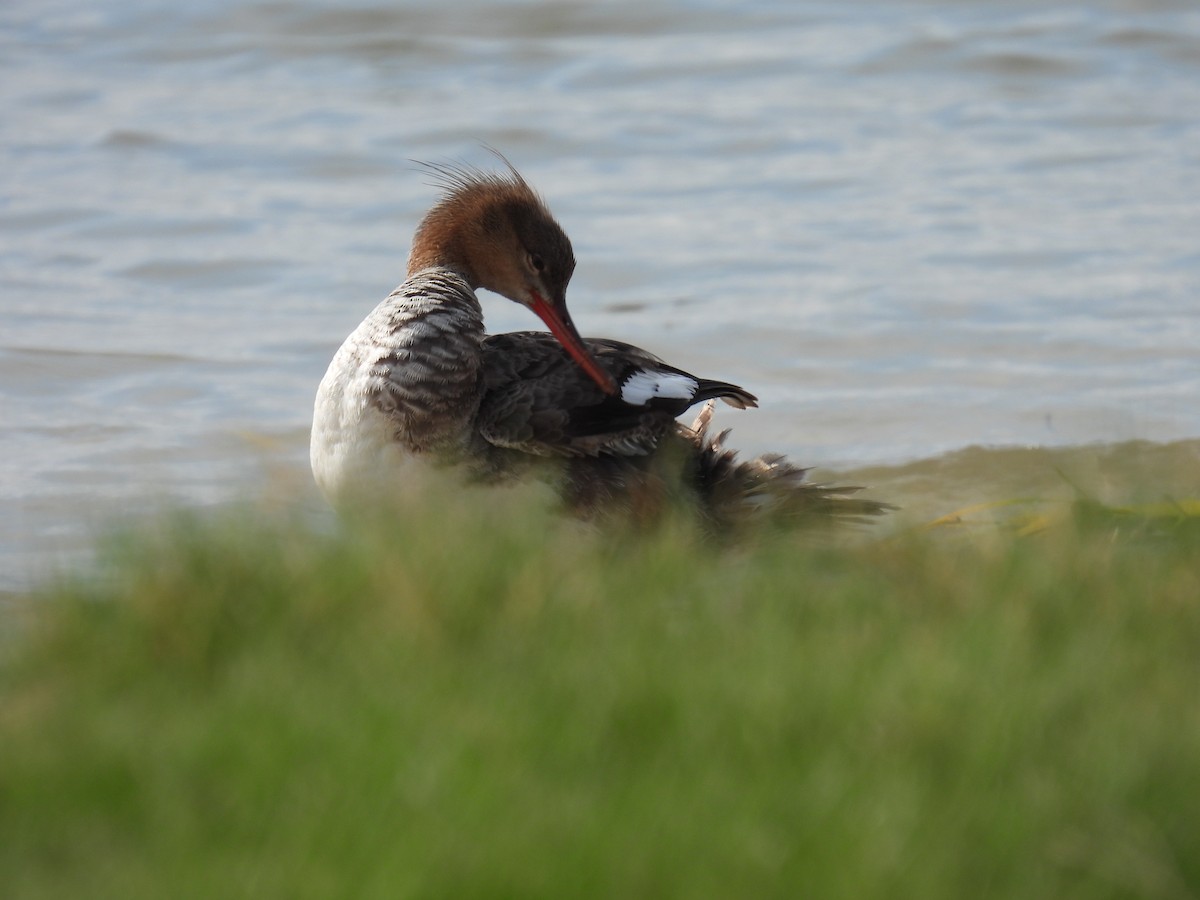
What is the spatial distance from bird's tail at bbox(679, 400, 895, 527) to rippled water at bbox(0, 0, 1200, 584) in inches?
35.5

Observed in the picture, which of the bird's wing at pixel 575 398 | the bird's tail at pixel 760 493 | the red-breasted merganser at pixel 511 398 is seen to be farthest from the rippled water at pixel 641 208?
the bird's tail at pixel 760 493

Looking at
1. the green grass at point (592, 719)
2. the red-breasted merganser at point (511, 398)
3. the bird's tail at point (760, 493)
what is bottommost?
the green grass at point (592, 719)

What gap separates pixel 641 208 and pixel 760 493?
598cm

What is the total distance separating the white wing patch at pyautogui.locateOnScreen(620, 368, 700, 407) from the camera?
524 cm

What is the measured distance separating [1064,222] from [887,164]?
5.39 feet

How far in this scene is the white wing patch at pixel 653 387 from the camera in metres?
5.24

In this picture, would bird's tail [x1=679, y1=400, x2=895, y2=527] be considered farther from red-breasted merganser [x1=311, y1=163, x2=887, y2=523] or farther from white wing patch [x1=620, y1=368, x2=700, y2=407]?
white wing patch [x1=620, y1=368, x2=700, y2=407]

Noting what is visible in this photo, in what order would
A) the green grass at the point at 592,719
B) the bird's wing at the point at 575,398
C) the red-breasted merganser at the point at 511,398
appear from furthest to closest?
the bird's wing at the point at 575,398
the red-breasted merganser at the point at 511,398
the green grass at the point at 592,719

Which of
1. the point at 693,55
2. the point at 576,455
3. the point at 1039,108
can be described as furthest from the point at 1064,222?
the point at 576,455

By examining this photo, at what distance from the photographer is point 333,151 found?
40.7 ft

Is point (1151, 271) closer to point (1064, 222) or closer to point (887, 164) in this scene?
point (1064, 222)

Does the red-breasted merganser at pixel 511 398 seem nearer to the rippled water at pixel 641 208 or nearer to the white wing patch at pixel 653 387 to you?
the white wing patch at pixel 653 387

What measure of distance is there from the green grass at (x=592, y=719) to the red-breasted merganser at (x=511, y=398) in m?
1.02

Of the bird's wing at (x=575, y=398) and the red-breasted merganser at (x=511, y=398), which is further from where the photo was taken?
the bird's wing at (x=575, y=398)
